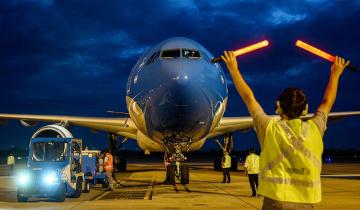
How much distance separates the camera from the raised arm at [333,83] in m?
3.41

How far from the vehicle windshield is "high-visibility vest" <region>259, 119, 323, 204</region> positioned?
38.2 feet

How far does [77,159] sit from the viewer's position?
15.2m

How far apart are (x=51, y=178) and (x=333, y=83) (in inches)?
413

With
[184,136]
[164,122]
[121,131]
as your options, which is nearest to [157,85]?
[164,122]

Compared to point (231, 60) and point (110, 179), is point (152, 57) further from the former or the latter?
point (231, 60)

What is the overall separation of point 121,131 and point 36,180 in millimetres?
9817

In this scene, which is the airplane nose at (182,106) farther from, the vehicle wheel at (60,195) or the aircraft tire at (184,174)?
the vehicle wheel at (60,195)

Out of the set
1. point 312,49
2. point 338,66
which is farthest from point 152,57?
point 312,49

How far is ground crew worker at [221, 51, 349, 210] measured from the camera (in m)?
3.13

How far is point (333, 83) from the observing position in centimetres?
346

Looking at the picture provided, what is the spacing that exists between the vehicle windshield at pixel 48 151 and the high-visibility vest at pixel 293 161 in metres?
11.6

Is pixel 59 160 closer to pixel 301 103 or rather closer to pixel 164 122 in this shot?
pixel 164 122

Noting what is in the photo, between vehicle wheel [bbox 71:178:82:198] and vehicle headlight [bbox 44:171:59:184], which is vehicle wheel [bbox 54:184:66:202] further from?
vehicle wheel [bbox 71:178:82:198]

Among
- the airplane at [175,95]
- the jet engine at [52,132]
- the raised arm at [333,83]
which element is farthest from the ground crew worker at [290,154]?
the jet engine at [52,132]
